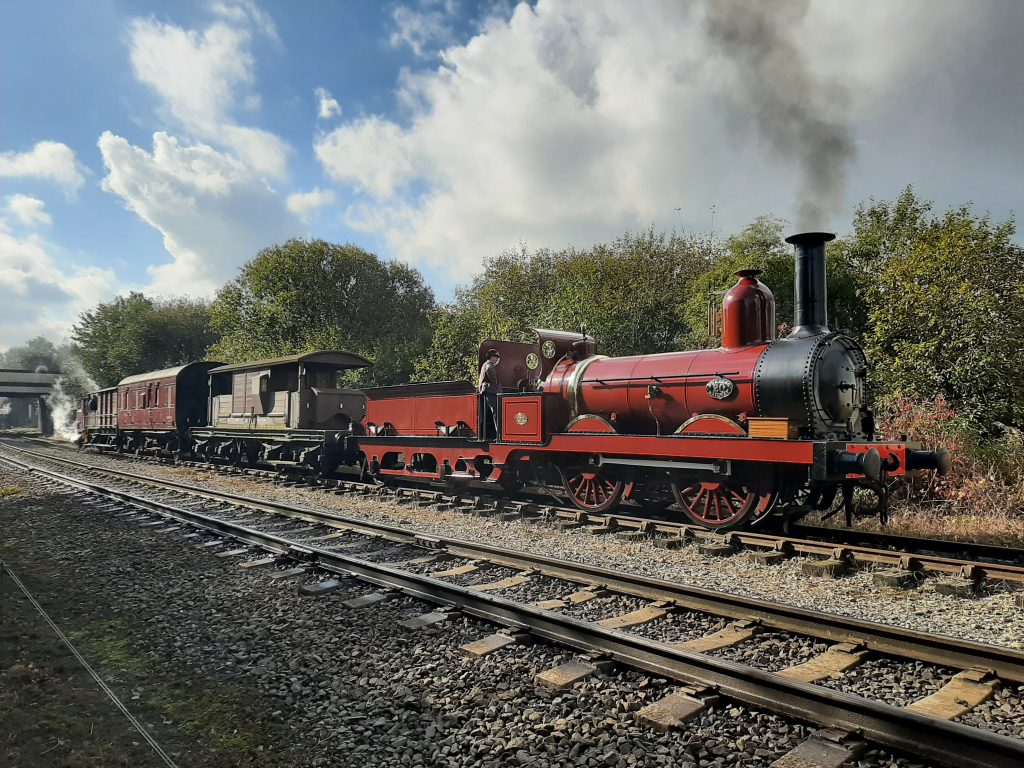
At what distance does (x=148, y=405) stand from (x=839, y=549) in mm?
23923

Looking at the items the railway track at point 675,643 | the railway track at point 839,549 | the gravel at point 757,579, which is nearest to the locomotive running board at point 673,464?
the railway track at point 839,549

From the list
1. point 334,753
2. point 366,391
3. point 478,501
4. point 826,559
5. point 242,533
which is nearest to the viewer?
point 334,753

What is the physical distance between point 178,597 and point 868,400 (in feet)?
28.2

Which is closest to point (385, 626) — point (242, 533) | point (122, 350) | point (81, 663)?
point (81, 663)

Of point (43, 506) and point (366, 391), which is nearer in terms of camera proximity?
point (43, 506)

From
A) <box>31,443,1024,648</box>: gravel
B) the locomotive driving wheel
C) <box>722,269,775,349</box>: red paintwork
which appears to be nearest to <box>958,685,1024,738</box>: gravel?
<box>31,443,1024,648</box>: gravel

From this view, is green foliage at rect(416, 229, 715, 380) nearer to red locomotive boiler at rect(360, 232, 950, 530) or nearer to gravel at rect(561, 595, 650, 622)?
red locomotive boiler at rect(360, 232, 950, 530)

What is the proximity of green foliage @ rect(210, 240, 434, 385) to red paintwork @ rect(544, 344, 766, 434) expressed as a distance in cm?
2248

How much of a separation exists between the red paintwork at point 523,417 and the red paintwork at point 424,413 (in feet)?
3.47

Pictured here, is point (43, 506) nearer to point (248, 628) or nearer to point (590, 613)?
point (248, 628)

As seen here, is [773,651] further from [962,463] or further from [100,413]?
[100,413]

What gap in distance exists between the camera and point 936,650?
13.9 ft

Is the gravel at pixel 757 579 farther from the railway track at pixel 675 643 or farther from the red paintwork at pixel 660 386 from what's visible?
the red paintwork at pixel 660 386

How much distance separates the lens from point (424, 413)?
13.6m
